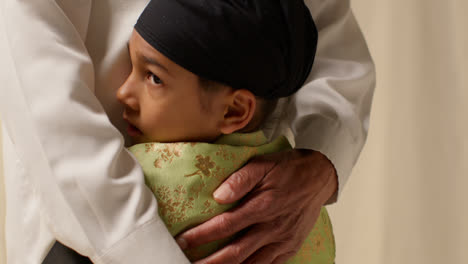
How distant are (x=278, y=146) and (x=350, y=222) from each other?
1.03m

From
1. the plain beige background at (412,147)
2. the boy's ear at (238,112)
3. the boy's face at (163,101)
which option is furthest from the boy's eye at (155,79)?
the plain beige background at (412,147)

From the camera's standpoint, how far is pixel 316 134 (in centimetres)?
107

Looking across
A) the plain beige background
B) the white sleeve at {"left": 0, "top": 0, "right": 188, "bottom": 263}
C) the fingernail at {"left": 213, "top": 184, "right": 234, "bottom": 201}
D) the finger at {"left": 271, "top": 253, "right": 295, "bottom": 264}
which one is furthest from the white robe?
the plain beige background

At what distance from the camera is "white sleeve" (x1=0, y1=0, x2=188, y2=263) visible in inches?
28.8

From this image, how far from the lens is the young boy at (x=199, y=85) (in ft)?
2.65

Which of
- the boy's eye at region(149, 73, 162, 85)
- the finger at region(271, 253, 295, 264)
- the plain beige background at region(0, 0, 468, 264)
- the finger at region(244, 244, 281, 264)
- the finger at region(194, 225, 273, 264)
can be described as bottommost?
the plain beige background at region(0, 0, 468, 264)

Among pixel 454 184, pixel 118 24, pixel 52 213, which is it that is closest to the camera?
pixel 52 213

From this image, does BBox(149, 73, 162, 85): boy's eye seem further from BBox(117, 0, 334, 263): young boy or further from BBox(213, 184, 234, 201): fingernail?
BBox(213, 184, 234, 201): fingernail

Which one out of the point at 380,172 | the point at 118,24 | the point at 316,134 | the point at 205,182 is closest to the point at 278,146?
the point at 316,134

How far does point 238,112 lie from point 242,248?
0.20 meters

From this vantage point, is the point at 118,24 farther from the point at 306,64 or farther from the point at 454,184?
the point at 454,184

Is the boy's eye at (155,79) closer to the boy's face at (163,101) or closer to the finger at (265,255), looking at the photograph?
the boy's face at (163,101)

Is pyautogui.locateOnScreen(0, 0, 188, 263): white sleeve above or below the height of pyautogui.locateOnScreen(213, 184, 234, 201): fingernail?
above

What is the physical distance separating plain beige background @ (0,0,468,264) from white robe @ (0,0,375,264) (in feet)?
3.85
